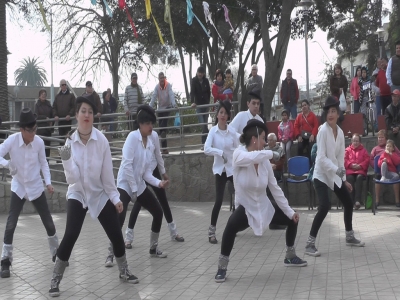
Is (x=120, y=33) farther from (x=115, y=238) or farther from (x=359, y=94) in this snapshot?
(x=115, y=238)

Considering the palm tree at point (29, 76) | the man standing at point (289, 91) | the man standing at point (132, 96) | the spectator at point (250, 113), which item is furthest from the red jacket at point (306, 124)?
the palm tree at point (29, 76)

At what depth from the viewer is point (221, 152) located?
418 inches

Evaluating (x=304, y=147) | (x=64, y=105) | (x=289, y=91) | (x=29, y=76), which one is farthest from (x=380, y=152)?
(x=29, y=76)

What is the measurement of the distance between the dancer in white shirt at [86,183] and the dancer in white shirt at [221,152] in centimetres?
318

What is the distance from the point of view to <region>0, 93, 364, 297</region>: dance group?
7609mm

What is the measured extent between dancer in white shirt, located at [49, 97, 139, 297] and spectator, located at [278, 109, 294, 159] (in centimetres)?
927

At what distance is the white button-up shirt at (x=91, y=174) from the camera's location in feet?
24.7

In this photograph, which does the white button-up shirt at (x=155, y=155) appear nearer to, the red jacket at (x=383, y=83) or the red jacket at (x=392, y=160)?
the red jacket at (x=392, y=160)

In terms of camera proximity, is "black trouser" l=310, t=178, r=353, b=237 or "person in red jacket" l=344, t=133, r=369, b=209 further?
"person in red jacket" l=344, t=133, r=369, b=209

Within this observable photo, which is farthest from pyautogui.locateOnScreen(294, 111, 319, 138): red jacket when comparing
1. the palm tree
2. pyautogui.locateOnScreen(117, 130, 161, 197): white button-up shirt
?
the palm tree

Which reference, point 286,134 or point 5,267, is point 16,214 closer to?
point 5,267

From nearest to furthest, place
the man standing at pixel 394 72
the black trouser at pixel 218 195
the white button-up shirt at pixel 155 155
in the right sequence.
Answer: the white button-up shirt at pixel 155 155
the black trouser at pixel 218 195
the man standing at pixel 394 72

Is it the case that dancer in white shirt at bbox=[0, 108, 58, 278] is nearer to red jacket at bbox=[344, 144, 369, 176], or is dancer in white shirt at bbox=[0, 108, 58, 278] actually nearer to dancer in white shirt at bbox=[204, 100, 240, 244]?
dancer in white shirt at bbox=[204, 100, 240, 244]

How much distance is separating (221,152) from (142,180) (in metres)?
1.60
